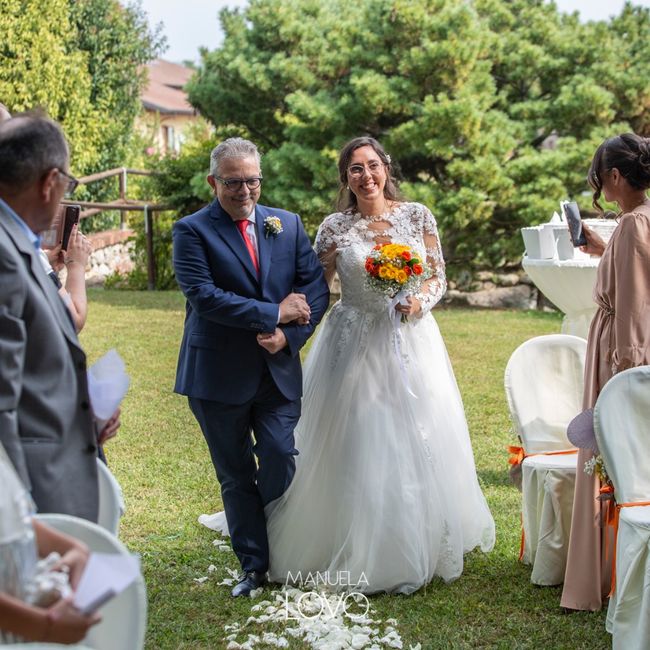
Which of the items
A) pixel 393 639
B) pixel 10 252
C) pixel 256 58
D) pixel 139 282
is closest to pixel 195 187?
pixel 256 58

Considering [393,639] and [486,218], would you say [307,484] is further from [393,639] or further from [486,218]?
[486,218]

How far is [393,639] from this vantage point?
13.7 feet

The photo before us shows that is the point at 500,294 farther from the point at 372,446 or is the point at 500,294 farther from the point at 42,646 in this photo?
the point at 42,646

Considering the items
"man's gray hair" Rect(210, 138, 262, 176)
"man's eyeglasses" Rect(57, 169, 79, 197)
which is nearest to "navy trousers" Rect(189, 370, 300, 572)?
"man's gray hair" Rect(210, 138, 262, 176)

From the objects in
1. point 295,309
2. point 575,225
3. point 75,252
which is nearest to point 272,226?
point 295,309

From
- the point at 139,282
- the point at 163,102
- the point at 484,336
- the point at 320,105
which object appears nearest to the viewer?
the point at 484,336

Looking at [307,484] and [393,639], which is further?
[307,484]

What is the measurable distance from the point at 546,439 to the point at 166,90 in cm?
4851

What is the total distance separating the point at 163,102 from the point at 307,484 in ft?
144

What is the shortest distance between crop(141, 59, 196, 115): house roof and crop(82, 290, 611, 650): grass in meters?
30.5

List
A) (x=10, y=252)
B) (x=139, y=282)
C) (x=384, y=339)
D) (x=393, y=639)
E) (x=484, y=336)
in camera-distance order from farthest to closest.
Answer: (x=139, y=282) < (x=484, y=336) < (x=384, y=339) < (x=393, y=639) < (x=10, y=252)

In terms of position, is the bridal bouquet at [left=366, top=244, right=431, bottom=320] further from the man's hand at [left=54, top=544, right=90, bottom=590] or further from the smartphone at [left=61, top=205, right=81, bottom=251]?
the man's hand at [left=54, top=544, right=90, bottom=590]

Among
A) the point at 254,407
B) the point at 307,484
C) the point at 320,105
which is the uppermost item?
the point at 320,105

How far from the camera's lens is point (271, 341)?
4.54 metres
